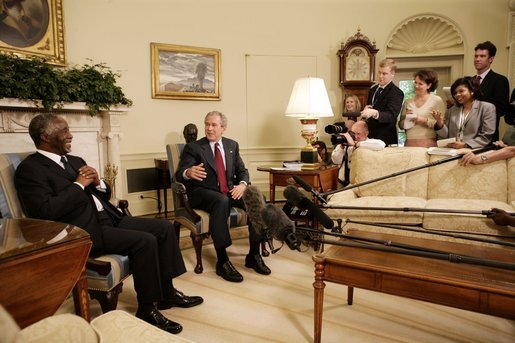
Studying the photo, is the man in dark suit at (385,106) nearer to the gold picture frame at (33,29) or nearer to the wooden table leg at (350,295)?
the wooden table leg at (350,295)

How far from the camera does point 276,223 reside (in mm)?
1334

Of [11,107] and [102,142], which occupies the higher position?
Result: [11,107]

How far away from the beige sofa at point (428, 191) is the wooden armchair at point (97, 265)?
1605 mm

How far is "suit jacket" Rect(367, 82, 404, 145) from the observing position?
3.23m

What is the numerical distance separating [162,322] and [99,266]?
469mm

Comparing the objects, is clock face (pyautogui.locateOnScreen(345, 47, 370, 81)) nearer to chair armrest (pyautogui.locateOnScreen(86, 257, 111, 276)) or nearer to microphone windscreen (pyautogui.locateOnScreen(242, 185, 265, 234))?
microphone windscreen (pyautogui.locateOnScreen(242, 185, 265, 234))

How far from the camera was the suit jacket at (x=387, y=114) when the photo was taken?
323cm

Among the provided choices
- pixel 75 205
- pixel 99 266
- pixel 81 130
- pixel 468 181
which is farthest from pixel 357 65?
pixel 99 266

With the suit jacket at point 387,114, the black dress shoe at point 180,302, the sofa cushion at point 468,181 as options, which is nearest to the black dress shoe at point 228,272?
the black dress shoe at point 180,302

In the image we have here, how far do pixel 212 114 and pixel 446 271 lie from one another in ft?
6.62

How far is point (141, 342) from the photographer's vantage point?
0.80 metres

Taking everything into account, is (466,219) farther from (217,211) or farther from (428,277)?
(217,211)

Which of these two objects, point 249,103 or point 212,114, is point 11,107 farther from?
point 249,103

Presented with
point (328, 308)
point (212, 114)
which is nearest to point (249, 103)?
point (212, 114)
